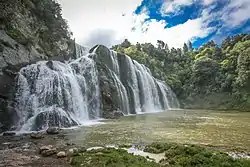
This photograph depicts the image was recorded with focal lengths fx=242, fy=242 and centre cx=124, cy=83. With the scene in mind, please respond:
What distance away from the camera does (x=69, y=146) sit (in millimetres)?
14281

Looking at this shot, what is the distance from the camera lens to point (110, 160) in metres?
10.3

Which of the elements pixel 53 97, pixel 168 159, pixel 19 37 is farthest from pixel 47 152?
pixel 19 37

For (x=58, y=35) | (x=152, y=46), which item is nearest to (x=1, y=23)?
(x=58, y=35)

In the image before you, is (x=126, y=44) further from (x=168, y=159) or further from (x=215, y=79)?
(x=168, y=159)

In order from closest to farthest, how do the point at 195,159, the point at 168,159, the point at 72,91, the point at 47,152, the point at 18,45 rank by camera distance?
the point at 195,159, the point at 168,159, the point at 47,152, the point at 18,45, the point at 72,91

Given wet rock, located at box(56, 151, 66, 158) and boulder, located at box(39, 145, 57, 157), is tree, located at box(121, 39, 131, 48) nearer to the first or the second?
boulder, located at box(39, 145, 57, 157)

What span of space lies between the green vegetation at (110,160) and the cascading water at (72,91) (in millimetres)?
11912

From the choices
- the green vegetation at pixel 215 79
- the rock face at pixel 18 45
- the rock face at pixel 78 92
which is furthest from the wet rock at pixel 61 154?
the green vegetation at pixel 215 79

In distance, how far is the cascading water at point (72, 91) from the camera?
23172 mm

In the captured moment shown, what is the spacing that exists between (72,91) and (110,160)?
1924 cm

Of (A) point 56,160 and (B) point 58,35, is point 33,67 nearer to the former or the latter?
(B) point 58,35

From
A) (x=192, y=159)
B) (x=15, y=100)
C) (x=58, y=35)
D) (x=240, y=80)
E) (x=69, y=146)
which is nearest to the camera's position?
(x=192, y=159)

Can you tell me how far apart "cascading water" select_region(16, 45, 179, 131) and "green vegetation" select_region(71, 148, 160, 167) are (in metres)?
11.9

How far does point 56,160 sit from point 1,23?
2250 cm
